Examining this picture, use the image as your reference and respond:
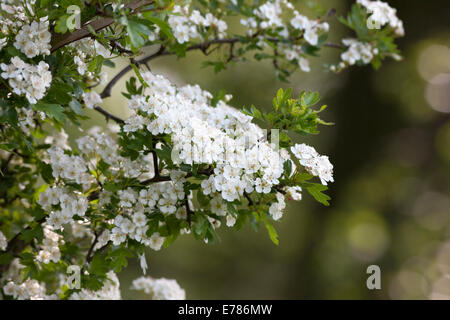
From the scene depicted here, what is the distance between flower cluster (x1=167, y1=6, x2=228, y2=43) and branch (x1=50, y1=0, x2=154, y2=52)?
0.60 m

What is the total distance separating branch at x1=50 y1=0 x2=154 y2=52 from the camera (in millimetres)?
1465

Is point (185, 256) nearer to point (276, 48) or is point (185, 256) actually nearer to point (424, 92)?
point (424, 92)

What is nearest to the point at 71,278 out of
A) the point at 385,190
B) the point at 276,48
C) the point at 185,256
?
the point at 276,48

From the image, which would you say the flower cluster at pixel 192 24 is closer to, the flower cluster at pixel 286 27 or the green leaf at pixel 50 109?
the flower cluster at pixel 286 27

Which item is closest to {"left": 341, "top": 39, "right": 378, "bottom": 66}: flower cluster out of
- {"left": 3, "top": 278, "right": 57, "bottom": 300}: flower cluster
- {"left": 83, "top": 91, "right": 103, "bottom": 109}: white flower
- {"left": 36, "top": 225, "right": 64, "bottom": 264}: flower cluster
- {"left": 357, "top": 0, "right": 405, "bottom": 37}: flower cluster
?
{"left": 357, "top": 0, "right": 405, "bottom": 37}: flower cluster

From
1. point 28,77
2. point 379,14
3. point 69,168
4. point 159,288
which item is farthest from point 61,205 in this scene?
point 379,14

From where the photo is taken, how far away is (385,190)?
595 centimetres

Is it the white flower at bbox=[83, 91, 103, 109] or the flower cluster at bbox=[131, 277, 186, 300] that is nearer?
the white flower at bbox=[83, 91, 103, 109]

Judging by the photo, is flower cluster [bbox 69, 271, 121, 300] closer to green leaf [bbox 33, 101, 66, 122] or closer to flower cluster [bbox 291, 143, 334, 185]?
green leaf [bbox 33, 101, 66, 122]

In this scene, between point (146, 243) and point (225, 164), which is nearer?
point (225, 164)

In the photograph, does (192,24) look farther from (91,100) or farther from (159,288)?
(159,288)

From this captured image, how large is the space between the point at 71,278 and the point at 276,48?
58.5 inches

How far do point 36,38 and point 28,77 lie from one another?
129 mm

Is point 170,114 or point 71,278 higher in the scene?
point 170,114
